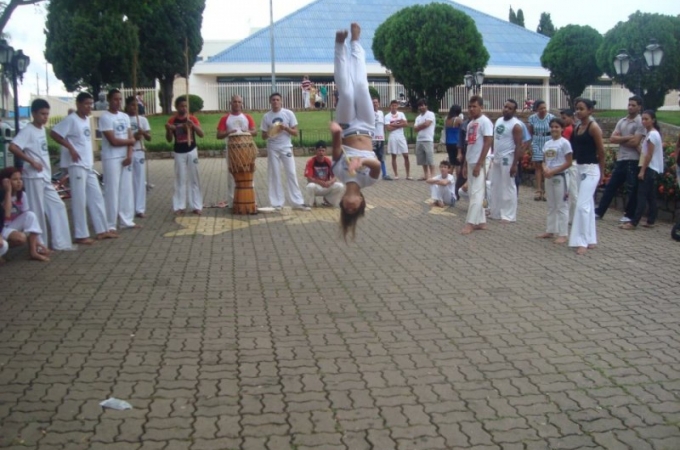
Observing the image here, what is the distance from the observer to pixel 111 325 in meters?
7.24

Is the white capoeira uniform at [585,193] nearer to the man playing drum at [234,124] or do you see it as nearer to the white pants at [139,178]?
the man playing drum at [234,124]

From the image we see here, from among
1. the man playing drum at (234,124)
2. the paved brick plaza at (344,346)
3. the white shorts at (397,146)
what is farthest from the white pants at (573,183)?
the white shorts at (397,146)

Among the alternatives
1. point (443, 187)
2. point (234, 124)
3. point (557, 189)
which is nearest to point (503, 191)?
point (557, 189)

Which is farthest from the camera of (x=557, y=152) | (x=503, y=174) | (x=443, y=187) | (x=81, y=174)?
(x=443, y=187)

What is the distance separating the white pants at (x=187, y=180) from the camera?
14.2 meters

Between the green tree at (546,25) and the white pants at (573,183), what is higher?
the green tree at (546,25)

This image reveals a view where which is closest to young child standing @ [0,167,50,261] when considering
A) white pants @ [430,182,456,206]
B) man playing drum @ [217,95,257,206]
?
man playing drum @ [217,95,257,206]

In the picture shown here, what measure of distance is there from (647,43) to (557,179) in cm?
3255

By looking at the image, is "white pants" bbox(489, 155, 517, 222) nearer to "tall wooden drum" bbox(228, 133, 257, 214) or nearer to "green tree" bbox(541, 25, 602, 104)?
"tall wooden drum" bbox(228, 133, 257, 214)

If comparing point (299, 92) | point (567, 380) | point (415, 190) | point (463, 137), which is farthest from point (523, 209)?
point (299, 92)

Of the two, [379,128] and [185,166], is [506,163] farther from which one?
[379,128]

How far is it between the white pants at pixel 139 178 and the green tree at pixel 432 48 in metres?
25.5

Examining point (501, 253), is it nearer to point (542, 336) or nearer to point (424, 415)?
point (542, 336)

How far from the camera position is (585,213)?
10.5 meters
